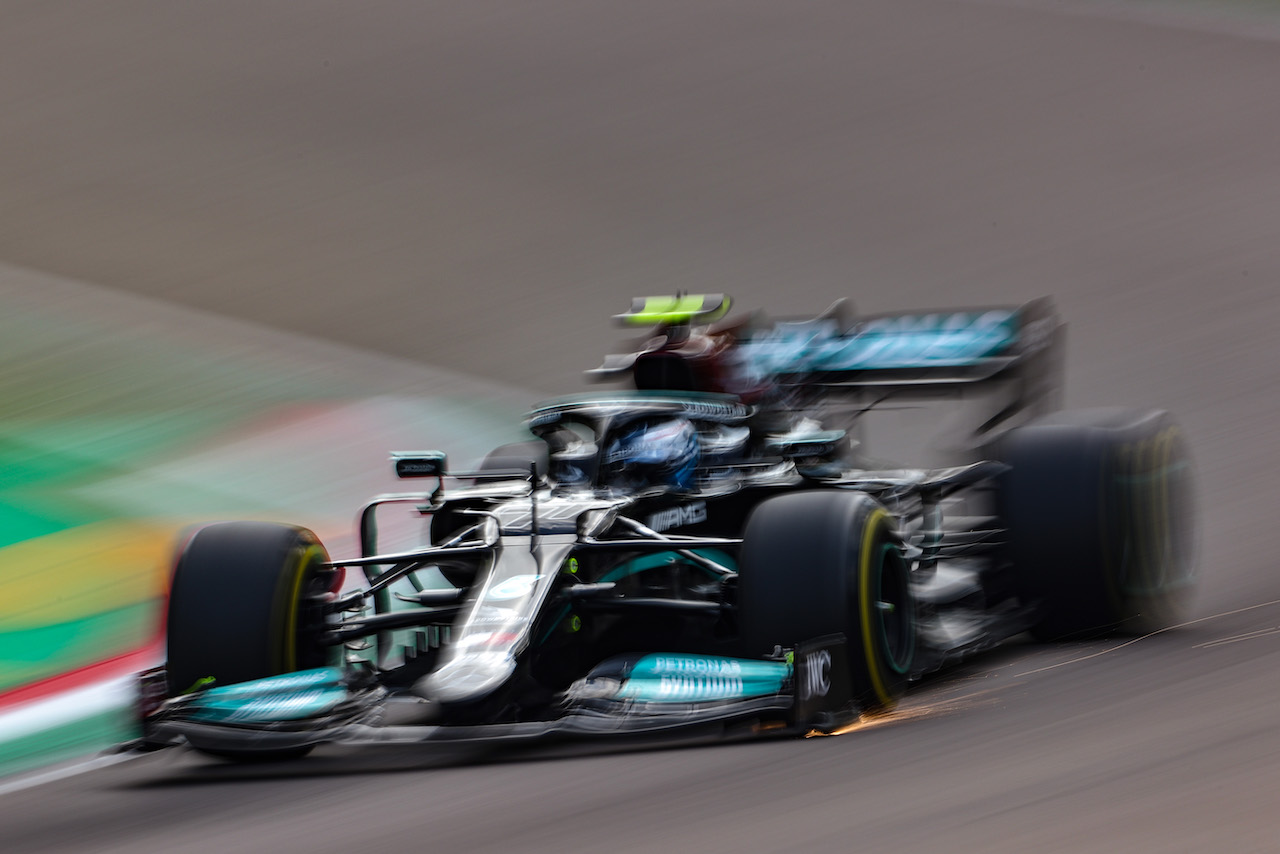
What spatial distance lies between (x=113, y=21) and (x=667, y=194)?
9.55 meters

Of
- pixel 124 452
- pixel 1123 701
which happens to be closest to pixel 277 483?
pixel 124 452

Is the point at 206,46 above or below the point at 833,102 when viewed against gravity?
above

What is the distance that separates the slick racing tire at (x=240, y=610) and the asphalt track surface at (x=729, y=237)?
42 cm

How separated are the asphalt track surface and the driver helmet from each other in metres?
1.44

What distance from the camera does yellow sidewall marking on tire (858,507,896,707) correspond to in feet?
19.9

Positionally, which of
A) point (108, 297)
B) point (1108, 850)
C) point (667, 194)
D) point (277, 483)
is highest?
point (667, 194)

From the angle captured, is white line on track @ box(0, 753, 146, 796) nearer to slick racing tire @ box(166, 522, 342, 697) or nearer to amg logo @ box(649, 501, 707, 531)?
slick racing tire @ box(166, 522, 342, 697)

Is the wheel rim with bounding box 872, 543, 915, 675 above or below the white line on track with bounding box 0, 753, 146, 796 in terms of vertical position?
above

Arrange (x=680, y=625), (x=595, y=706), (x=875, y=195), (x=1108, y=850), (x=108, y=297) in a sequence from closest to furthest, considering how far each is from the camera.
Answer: (x=1108, y=850) < (x=595, y=706) < (x=680, y=625) < (x=108, y=297) < (x=875, y=195)

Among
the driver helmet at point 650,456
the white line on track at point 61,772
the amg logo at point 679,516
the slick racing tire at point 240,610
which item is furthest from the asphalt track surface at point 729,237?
the driver helmet at point 650,456

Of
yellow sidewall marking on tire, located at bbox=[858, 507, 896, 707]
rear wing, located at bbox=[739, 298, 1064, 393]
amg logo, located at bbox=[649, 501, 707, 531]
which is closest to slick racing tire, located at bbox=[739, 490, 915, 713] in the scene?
yellow sidewall marking on tire, located at bbox=[858, 507, 896, 707]

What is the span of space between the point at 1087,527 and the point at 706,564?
6.88ft

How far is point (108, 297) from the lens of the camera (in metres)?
15.8

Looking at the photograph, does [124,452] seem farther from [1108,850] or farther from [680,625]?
[1108,850]
